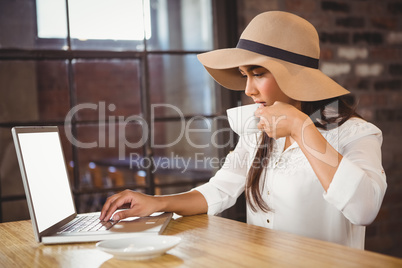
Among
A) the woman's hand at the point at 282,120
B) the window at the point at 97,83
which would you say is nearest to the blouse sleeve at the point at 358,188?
the woman's hand at the point at 282,120

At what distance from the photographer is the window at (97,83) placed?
2324 millimetres

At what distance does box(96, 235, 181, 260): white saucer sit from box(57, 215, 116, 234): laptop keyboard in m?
0.23

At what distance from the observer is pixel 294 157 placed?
5.31ft

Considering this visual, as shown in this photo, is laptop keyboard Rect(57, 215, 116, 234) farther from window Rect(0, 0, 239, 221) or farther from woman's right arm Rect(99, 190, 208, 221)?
window Rect(0, 0, 239, 221)

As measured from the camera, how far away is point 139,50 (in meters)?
2.54

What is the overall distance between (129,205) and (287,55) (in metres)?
0.67

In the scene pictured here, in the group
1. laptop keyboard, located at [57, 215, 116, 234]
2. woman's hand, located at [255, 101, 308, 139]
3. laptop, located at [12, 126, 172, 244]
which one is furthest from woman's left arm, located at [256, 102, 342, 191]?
laptop keyboard, located at [57, 215, 116, 234]

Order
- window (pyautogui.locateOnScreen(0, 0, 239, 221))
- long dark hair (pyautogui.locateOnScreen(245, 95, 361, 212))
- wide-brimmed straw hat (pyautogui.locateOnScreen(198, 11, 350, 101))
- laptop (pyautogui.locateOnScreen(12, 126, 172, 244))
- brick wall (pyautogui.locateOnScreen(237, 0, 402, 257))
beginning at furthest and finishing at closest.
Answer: brick wall (pyautogui.locateOnScreen(237, 0, 402, 257)), window (pyautogui.locateOnScreen(0, 0, 239, 221)), long dark hair (pyautogui.locateOnScreen(245, 95, 361, 212)), wide-brimmed straw hat (pyautogui.locateOnScreen(198, 11, 350, 101)), laptop (pyautogui.locateOnScreen(12, 126, 172, 244))

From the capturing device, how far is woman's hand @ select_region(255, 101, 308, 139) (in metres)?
1.32

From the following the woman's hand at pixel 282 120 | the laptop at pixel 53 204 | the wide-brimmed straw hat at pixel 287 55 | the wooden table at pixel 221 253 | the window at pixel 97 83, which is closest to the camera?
the wooden table at pixel 221 253

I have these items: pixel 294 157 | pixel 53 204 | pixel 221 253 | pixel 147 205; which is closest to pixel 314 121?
pixel 294 157

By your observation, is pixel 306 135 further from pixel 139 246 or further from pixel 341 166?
pixel 139 246

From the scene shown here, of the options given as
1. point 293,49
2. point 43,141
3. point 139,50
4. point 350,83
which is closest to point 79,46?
point 139,50

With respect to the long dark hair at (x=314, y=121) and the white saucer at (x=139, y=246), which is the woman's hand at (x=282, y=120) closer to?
the long dark hair at (x=314, y=121)
